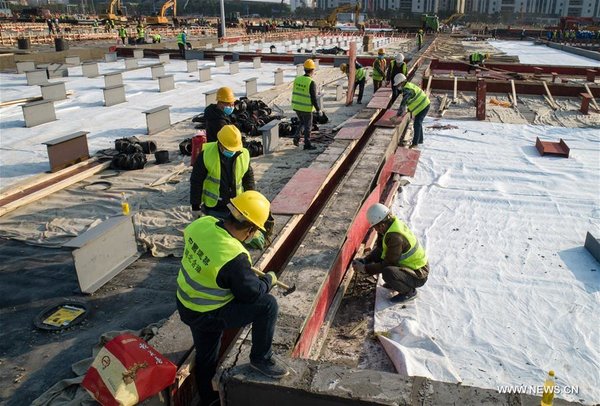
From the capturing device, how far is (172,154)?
9.70 metres

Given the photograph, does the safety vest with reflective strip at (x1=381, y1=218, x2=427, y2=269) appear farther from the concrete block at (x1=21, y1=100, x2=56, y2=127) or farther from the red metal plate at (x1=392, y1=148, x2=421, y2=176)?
the concrete block at (x1=21, y1=100, x2=56, y2=127)

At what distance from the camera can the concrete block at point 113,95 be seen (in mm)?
13648

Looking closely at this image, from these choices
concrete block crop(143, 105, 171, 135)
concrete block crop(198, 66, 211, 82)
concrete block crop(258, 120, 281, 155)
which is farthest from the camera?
concrete block crop(198, 66, 211, 82)

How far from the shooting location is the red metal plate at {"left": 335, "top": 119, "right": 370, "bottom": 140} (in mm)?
9461

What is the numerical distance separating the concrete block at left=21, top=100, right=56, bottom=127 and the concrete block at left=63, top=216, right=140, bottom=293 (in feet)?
24.4

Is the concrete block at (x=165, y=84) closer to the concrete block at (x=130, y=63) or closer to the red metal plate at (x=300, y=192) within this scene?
the concrete block at (x=130, y=63)

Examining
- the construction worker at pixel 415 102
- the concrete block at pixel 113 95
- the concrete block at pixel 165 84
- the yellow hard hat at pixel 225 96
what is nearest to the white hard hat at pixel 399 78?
the construction worker at pixel 415 102

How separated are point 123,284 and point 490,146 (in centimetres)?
823

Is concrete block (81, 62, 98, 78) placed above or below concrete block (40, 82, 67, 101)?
above

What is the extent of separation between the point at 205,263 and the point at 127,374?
0.84m

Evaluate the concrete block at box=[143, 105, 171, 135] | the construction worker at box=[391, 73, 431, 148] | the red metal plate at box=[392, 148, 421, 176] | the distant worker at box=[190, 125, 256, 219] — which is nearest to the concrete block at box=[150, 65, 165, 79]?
the concrete block at box=[143, 105, 171, 135]

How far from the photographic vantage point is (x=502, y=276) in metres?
5.37

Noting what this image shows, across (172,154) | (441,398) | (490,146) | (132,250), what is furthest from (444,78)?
(441,398)

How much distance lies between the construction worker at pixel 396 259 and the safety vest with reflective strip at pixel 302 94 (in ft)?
16.6
